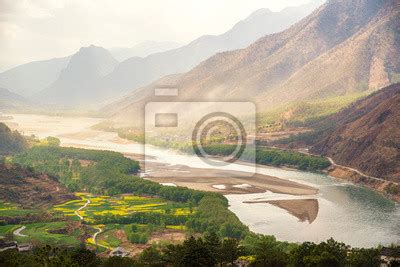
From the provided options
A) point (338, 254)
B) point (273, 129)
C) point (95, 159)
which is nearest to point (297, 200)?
point (338, 254)

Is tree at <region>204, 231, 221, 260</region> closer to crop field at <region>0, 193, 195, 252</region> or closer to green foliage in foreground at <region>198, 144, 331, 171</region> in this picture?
crop field at <region>0, 193, 195, 252</region>

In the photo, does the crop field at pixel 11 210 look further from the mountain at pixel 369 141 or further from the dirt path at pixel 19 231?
the mountain at pixel 369 141

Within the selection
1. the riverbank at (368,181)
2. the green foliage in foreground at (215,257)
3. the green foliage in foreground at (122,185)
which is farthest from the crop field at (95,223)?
the riverbank at (368,181)

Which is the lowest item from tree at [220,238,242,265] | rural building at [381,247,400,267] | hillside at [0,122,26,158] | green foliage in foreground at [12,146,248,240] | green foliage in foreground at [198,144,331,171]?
rural building at [381,247,400,267]

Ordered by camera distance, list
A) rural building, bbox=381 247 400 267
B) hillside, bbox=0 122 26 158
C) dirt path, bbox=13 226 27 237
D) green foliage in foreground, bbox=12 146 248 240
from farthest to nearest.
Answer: hillside, bbox=0 122 26 158, green foliage in foreground, bbox=12 146 248 240, dirt path, bbox=13 226 27 237, rural building, bbox=381 247 400 267

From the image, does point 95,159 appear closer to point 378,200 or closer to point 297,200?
point 297,200

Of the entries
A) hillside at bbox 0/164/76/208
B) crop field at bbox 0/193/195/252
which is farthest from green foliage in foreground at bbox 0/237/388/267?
hillside at bbox 0/164/76/208
